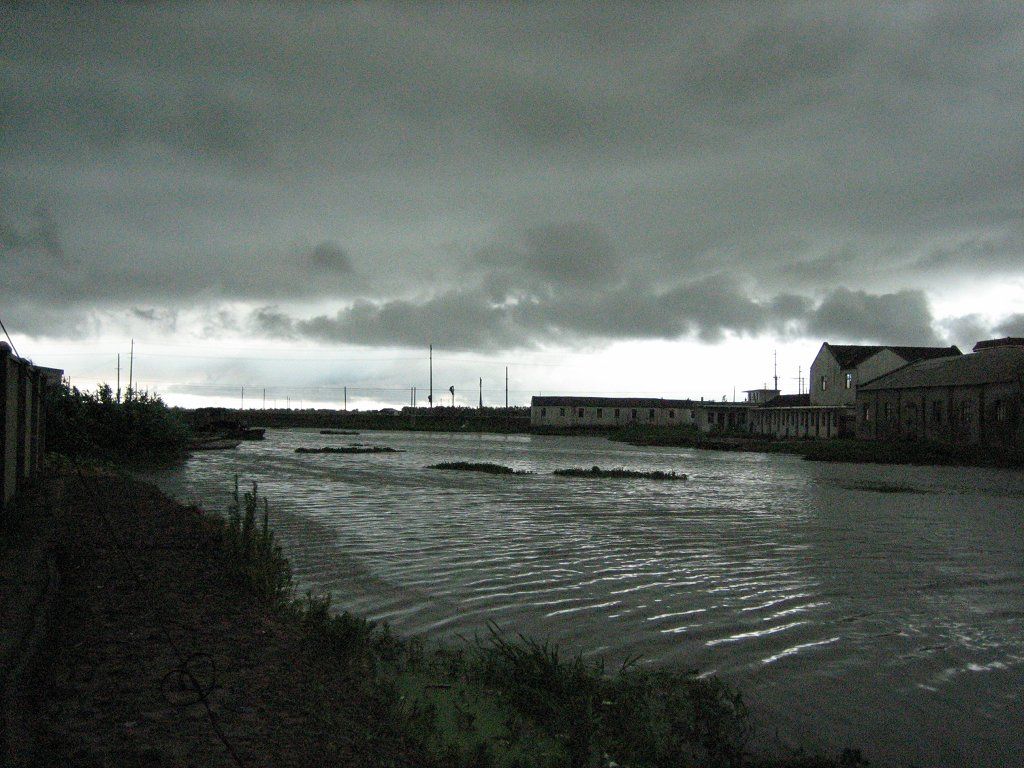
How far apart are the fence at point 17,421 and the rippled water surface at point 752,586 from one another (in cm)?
396

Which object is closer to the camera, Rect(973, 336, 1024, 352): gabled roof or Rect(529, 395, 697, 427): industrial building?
Rect(973, 336, 1024, 352): gabled roof

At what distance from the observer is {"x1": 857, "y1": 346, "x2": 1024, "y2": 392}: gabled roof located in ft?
138

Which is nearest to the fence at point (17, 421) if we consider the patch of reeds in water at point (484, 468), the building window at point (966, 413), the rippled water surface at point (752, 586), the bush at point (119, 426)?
the rippled water surface at point (752, 586)

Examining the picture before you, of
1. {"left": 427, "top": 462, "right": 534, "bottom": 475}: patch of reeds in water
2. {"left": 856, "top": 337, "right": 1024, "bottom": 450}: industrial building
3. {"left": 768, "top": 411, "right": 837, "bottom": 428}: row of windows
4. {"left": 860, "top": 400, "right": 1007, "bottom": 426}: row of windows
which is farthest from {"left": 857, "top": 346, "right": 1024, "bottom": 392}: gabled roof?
{"left": 427, "top": 462, "right": 534, "bottom": 475}: patch of reeds in water

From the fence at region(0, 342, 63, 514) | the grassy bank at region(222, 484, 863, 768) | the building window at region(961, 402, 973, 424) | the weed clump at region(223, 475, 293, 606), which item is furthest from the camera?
the building window at region(961, 402, 973, 424)

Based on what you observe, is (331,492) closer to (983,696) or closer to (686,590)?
(686,590)

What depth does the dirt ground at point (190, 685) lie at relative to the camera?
171 inches

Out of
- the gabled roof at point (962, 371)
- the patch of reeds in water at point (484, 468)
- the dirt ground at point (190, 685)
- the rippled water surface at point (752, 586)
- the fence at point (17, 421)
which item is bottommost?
the rippled water surface at point (752, 586)

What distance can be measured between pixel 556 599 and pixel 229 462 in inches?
1227

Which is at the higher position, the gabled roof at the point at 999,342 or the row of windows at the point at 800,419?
the gabled roof at the point at 999,342

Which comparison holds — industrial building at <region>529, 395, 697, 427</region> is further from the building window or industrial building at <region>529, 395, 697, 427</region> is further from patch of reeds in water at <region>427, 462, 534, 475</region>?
patch of reeds in water at <region>427, 462, 534, 475</region>

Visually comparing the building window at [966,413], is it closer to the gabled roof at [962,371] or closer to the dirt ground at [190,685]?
the gabled roof at [962,371]

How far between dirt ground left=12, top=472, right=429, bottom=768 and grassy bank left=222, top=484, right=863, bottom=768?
0.28m

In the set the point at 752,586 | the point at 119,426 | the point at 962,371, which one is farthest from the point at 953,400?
the point at 119,426
